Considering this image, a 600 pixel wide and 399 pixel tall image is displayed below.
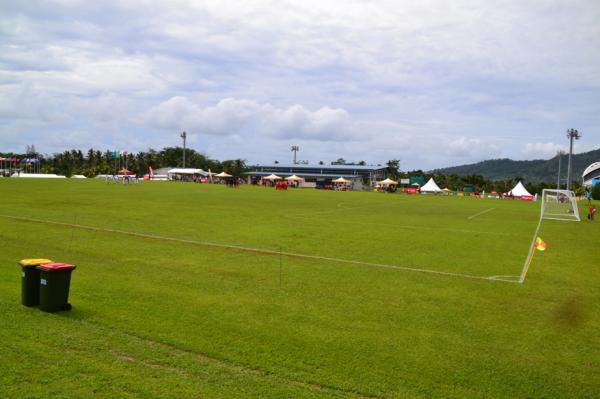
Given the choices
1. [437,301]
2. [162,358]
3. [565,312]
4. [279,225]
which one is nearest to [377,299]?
[437,301]

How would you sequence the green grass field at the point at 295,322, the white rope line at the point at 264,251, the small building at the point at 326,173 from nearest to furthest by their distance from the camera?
the green grass field at the point at 295,322
the white rope line at the point at 264,251
the small building at the point at 326,173

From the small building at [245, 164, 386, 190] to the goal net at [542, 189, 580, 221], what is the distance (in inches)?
2357

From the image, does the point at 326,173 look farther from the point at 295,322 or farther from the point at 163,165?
the point at 295,322

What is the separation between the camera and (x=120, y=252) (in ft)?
52.2

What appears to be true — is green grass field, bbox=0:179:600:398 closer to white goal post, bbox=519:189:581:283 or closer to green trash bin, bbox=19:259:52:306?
green trash bin, bbox=19:259:52:306

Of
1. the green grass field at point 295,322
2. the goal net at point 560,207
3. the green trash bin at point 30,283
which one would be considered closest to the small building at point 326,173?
the goal net at point 560,207

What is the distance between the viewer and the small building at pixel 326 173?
4796 inches

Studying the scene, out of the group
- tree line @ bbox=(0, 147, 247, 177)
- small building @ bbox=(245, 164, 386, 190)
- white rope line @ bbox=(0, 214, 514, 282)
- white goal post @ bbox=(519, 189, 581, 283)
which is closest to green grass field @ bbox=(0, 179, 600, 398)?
white rope line @ bbox=(0, 214, 514, 282)

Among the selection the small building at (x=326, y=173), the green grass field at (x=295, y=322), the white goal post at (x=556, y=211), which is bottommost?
the green grass field at (x=295, y=322)

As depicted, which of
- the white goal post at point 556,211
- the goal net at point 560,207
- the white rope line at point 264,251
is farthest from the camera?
the goal net at point 560,207

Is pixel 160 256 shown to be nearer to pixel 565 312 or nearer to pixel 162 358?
pixel 162 358

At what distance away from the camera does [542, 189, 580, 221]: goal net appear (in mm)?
38375

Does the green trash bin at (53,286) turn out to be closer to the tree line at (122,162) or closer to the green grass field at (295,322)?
the green grass field at (295,322)

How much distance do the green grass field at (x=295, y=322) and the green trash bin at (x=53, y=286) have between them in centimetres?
22
